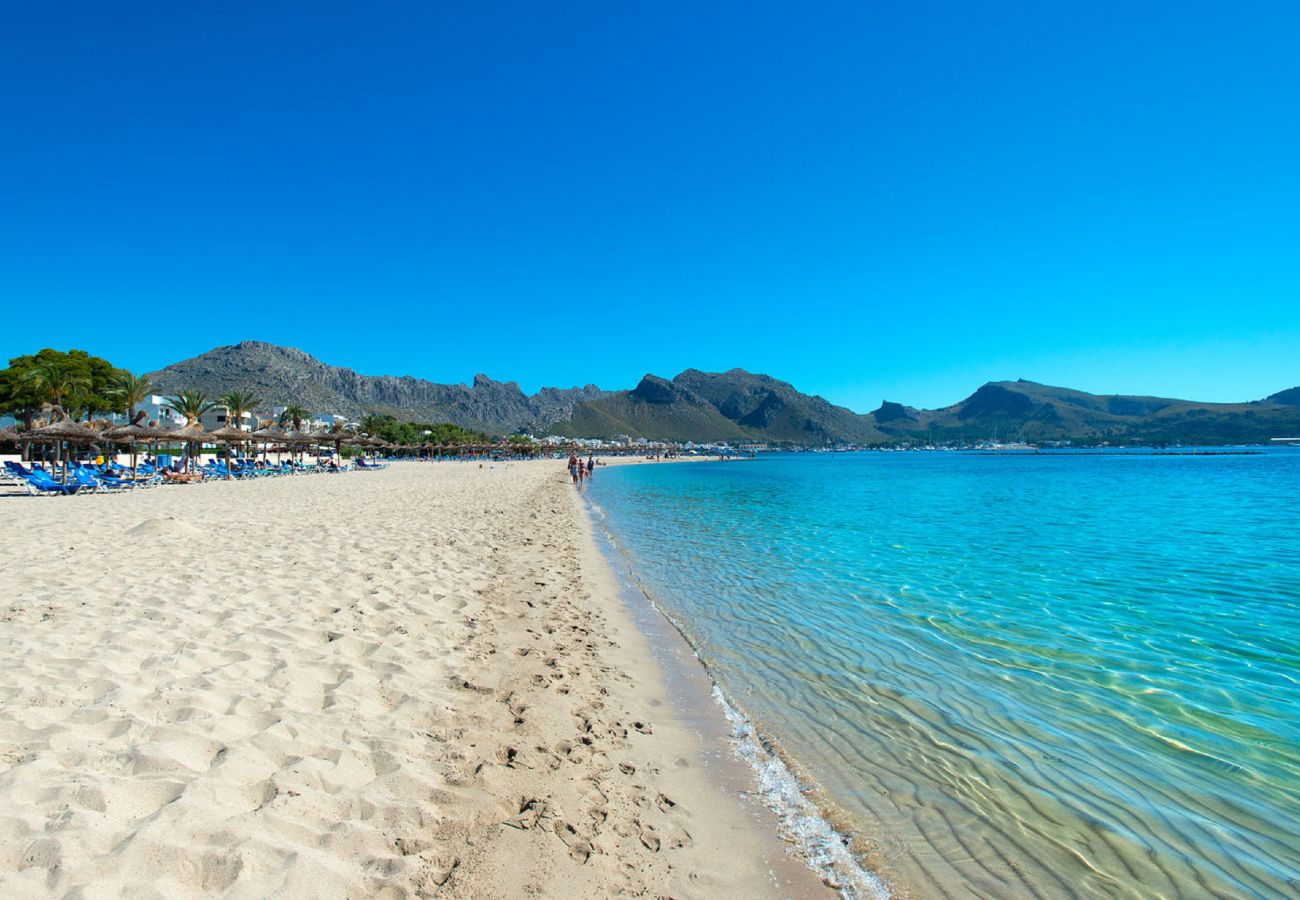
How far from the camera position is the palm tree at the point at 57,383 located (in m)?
45.8

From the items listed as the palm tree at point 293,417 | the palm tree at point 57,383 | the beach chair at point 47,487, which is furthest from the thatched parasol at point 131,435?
the palm tree at point 293,417

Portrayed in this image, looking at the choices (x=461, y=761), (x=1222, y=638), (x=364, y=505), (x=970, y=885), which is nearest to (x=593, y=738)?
(x=461, y=761)

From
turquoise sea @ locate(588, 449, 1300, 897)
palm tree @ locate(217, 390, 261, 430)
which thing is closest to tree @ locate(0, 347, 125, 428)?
palm tree @ locate(217, 390, 261, 430)

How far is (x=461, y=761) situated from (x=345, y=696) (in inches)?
48.0

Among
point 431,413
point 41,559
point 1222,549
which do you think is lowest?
point 1222,549

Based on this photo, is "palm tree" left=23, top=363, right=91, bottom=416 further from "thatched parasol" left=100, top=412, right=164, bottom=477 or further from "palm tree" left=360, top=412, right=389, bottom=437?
"palm tree" left=360, top=412, right=389, bottom=437

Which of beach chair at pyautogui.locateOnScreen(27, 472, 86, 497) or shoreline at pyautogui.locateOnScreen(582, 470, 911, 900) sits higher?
beach chair at pyautogui.locateOnScreen(27, 472, 86, 497)

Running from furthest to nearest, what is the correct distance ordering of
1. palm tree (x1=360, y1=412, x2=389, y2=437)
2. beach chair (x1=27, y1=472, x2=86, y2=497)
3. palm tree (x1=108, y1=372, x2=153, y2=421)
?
palm tree (x1=360, y1=412, x2=389, y2=437), palm tree (x1=108, y1=372, x2=153, y2=421), beach chair (x1=27, y1=472, x2=86, y2=497)

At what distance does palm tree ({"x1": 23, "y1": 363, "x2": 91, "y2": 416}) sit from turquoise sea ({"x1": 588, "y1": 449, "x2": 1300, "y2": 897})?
55.1 metres

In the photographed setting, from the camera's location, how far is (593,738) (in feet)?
15.1

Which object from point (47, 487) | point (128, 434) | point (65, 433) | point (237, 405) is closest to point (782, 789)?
point (47, 487)

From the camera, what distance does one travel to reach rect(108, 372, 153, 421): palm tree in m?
52.5

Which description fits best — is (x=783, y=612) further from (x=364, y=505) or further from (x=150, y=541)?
(x=364, y=505)

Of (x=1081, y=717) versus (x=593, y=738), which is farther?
(x=1081, y=717)
